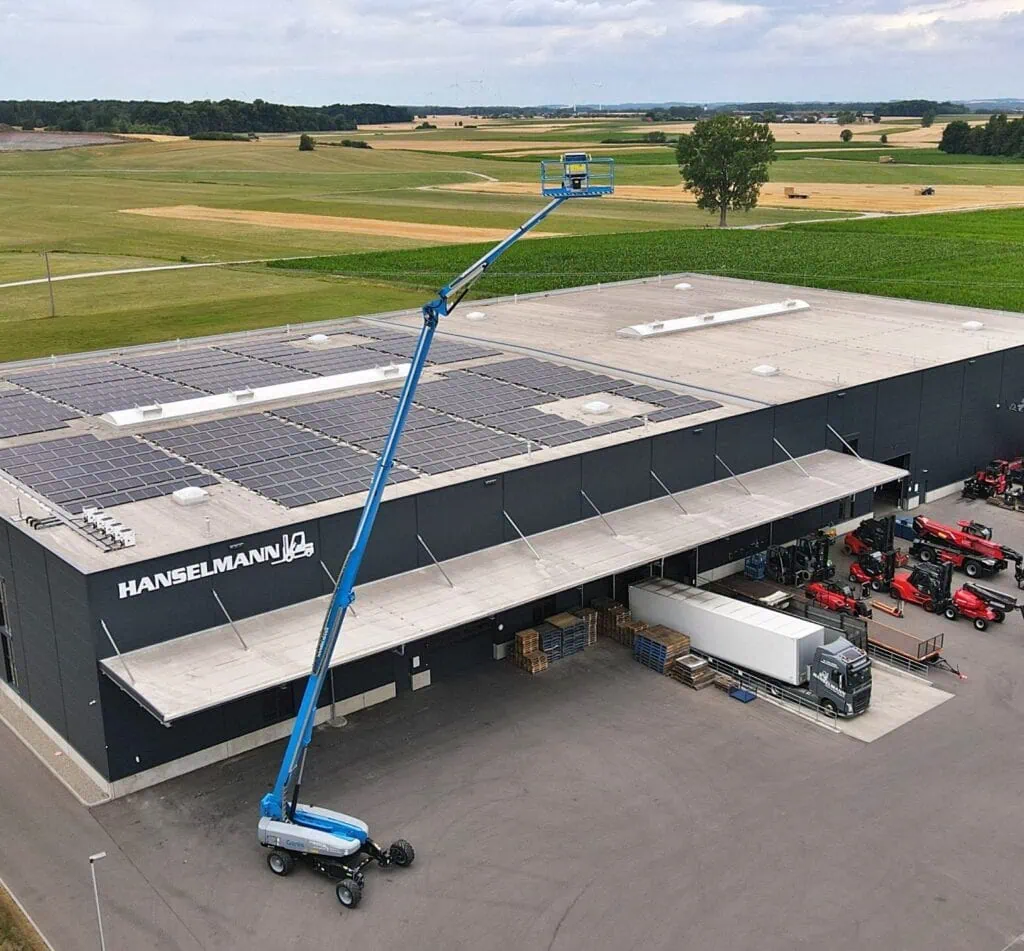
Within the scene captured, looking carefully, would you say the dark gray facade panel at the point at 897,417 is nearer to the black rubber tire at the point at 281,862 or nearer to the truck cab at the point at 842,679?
the truck cab at the point at 842,679

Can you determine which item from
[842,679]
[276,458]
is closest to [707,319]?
[276,458]

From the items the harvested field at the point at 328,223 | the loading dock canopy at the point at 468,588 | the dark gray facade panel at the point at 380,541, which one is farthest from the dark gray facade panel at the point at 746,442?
the harvested field at the point at 328,223

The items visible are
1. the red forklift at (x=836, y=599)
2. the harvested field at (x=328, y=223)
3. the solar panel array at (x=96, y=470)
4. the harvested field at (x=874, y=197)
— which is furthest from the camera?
the harvested field at (x=874, y=197)

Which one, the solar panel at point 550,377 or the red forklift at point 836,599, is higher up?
the solar panel at point 550,377

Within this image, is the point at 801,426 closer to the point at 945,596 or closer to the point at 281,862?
the point at 945,596

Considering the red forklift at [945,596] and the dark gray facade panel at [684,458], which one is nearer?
the red forklift at [945,596]

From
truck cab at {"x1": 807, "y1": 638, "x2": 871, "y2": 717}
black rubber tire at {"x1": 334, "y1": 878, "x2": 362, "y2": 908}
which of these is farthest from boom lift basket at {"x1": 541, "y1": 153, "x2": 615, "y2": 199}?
truck cab at {"x1": 807, "y1": 638, "x2": 871, "y2": 717}
